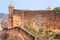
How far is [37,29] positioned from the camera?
97.1ft

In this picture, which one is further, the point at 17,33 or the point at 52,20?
the point at 52,20

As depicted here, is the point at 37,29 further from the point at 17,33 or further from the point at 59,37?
the point at 17,33

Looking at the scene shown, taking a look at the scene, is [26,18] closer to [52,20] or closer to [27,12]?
[27,12]

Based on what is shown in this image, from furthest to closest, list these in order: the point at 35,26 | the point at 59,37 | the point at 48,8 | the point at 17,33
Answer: the point at 48,8 → the point at 35,26 → the point at 59,37 → the point at 17,33

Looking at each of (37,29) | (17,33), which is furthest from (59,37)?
(17,33)

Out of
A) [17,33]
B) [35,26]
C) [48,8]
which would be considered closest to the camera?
[17,33]

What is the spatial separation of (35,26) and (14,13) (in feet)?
8.96

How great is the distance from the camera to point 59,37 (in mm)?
27922

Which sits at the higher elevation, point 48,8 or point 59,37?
point 48,8

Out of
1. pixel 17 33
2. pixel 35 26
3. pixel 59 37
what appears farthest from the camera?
pixel 35 26

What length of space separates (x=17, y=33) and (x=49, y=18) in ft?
21.2

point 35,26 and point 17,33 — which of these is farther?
point 35,26

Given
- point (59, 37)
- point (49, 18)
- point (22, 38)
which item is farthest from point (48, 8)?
point (22, 38)

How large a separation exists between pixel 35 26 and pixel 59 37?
11.4 ft
